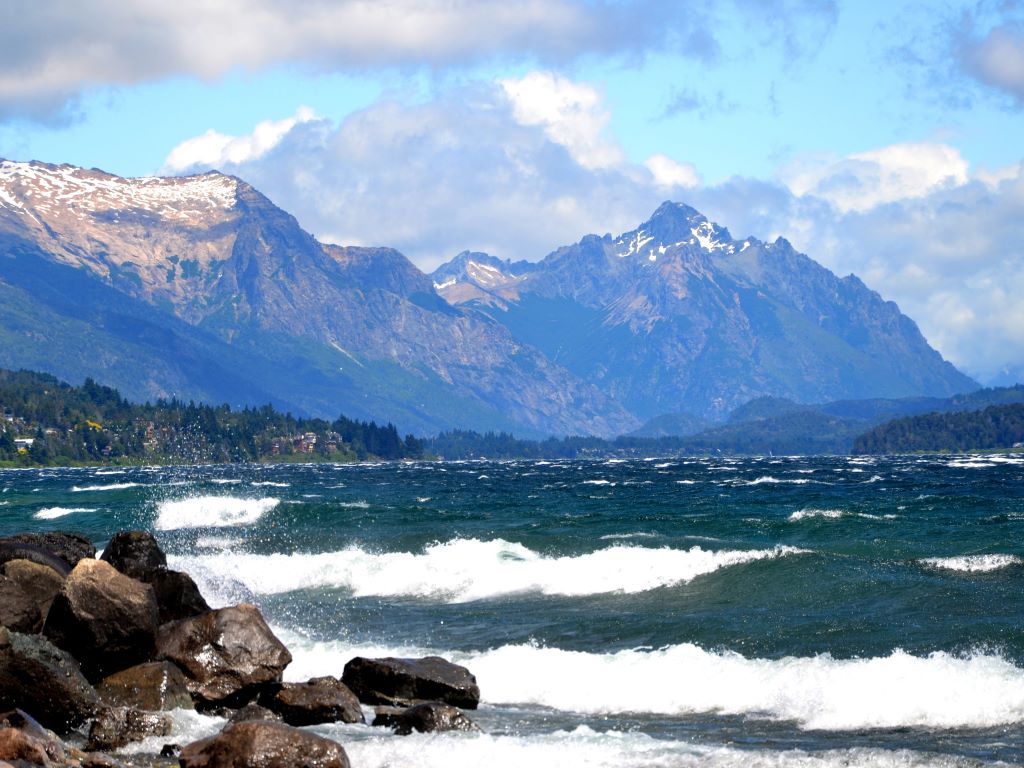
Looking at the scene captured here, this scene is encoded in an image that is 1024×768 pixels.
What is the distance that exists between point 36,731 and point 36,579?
7.39m

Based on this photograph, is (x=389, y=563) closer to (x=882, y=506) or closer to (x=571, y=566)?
(x=571, y=566)

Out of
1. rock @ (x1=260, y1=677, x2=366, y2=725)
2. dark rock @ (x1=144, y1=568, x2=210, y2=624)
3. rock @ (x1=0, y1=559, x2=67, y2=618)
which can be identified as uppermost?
rock @ (x1=0, y1=559, x2=67, y2=618)

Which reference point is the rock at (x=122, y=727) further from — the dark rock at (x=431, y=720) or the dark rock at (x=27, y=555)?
the dark rock at (x=27, y=555)

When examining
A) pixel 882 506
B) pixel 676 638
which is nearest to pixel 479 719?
pixel 676 638

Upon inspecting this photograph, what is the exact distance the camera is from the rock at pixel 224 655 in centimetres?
2800

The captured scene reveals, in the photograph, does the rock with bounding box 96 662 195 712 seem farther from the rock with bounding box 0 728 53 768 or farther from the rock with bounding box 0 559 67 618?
the rock with bounding box 0 728 53 768

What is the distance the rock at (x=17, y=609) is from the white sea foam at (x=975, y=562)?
33878mm

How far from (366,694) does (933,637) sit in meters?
16.4

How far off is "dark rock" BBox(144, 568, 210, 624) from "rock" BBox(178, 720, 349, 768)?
10471 millimetres

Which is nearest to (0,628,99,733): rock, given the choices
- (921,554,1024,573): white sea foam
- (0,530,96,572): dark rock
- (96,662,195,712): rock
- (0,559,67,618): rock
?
(96,662,195,712): rock

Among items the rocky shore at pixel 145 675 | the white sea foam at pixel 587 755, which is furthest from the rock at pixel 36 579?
the white sea foam at pixel 587 755

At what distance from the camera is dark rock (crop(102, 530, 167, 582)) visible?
1358 inches

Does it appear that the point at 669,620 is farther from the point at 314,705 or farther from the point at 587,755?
the point at 587,755

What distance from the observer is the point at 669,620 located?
1646 inches
